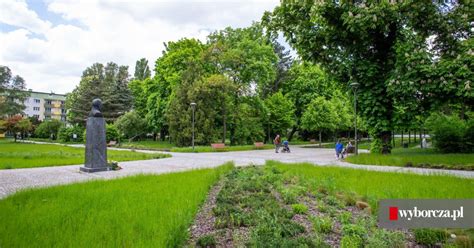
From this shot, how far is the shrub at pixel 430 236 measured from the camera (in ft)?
12.2

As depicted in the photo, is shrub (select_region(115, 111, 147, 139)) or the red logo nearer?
the red logo

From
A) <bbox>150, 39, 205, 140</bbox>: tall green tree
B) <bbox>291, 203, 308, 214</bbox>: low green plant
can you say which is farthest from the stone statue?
<bbox>150, 39, 205, 140</bbox>: tall green tree

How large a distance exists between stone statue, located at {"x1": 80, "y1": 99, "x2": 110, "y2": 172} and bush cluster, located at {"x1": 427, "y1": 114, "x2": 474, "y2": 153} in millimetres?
18878

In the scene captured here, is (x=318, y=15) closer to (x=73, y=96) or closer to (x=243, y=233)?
(x=243, y=233)

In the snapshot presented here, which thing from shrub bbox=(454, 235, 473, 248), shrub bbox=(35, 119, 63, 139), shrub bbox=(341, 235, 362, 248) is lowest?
shrub bbox=(341, 235, 362, 248)

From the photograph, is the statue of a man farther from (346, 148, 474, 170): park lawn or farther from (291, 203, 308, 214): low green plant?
(346, 148, 474, 170): park lawn

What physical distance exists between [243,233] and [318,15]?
1208cm

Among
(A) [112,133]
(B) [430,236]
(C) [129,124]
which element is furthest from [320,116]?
(B) [430,236]

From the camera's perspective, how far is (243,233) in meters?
4.11

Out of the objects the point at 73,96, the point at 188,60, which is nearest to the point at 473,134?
the point at 188,60

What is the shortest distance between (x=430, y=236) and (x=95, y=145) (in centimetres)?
1174

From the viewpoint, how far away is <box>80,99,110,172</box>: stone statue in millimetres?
11617

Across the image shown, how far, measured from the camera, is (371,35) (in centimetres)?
1470

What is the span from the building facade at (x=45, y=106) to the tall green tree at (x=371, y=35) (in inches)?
3850
